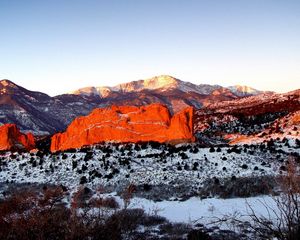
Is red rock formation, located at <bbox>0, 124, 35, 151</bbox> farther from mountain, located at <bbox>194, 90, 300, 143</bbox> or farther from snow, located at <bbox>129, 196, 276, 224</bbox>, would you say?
snow, located at <bbox>129, 196, 276, 224</bbox>

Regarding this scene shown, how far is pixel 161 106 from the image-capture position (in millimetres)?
51000

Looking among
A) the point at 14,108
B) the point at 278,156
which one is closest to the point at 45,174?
the point at 278,156

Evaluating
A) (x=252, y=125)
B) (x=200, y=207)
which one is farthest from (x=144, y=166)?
(x=252, y=125)

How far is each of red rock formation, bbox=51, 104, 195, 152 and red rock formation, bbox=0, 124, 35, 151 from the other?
9.43 m

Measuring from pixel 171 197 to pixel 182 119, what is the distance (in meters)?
23.1

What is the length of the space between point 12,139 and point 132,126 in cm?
2153

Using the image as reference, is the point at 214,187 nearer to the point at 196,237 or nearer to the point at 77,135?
the point at 196,237

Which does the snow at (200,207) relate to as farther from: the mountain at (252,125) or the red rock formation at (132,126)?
the mountain at (252,125)

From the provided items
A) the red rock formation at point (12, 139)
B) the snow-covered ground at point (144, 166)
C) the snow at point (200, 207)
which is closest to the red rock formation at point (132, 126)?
the snow-covered ground at point (144, 166)

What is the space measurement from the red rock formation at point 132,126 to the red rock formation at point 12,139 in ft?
30.9

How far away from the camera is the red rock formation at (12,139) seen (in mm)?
57906

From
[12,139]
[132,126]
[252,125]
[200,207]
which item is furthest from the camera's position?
[252,125]

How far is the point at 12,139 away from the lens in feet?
193

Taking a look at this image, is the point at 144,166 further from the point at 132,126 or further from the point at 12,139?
the point at 12,139
